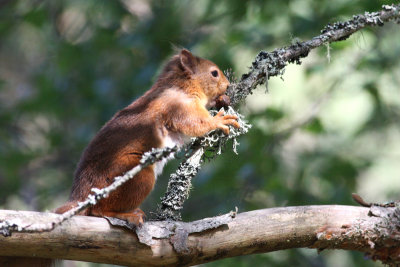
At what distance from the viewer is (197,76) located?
400 centimetres

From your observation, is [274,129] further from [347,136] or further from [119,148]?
[119,148]

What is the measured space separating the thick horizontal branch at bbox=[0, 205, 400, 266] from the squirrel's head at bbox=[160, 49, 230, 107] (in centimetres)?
138

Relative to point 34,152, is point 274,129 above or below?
below

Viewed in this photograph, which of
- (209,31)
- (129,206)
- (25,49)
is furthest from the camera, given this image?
(25,49)

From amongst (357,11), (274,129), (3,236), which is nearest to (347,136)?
→ (274,129)

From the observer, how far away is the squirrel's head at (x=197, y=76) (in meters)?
3.92

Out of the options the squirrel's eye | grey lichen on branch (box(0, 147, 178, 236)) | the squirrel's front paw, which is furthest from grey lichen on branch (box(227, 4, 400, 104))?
grey lichen on branch (box(0, 147, 178, 236))

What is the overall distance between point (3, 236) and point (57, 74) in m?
4.33

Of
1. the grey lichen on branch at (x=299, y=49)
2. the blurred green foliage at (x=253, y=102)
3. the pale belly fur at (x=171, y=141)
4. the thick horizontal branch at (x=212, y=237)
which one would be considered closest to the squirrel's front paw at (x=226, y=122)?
the grey lichen on branch at (x=299, y=49)

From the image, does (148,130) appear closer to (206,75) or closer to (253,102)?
(206,75)

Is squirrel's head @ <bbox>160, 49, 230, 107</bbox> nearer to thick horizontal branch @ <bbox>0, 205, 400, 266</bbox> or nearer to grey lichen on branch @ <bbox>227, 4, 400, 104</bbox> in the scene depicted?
grey lichen on branch @ <bbox>227, 4, 400, 104</bbox>

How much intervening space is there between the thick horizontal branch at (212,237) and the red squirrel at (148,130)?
0.16m

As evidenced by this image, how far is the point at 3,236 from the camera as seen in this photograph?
7.43 feet

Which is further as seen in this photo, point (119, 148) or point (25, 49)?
point (25, 49)
